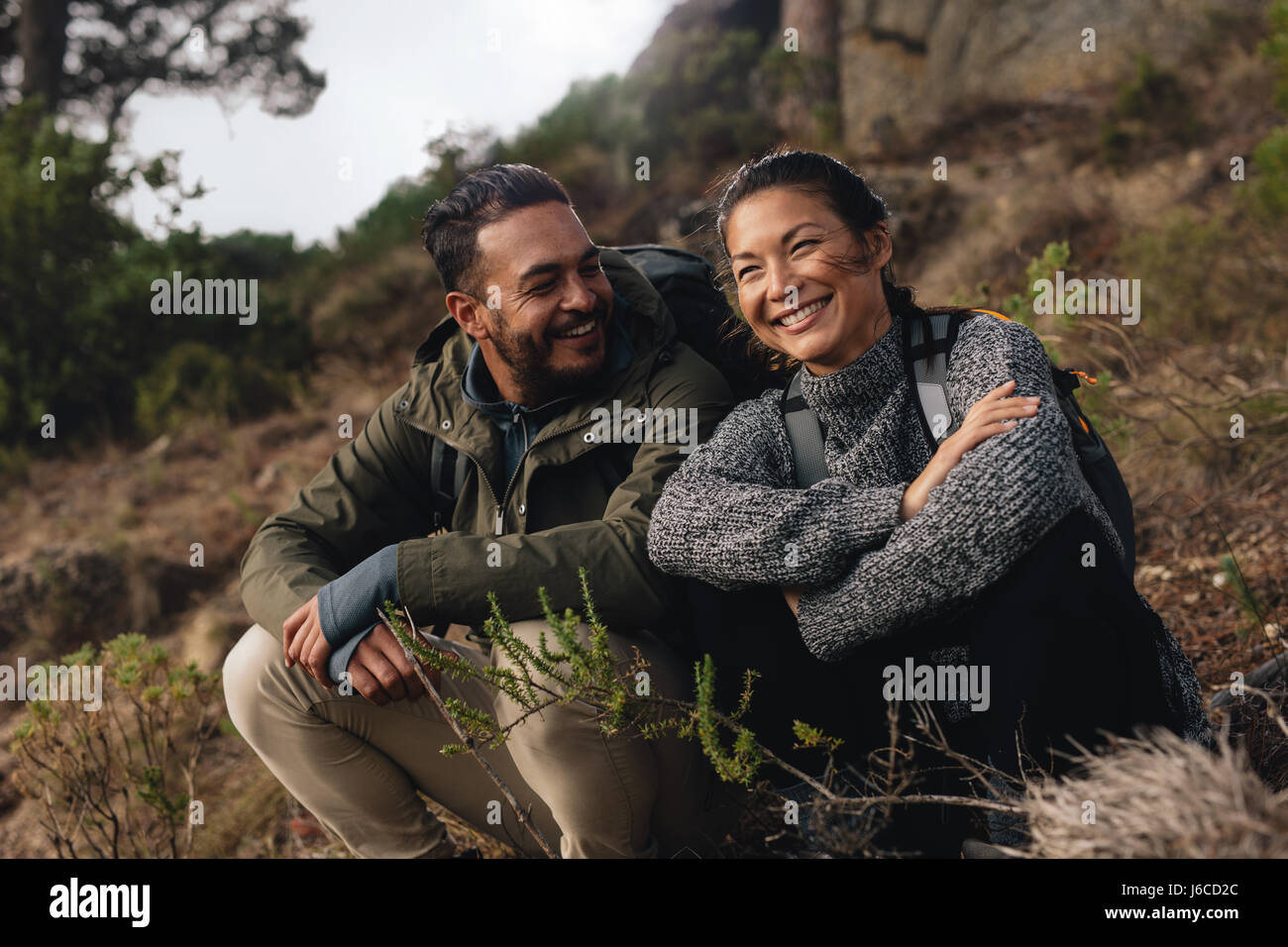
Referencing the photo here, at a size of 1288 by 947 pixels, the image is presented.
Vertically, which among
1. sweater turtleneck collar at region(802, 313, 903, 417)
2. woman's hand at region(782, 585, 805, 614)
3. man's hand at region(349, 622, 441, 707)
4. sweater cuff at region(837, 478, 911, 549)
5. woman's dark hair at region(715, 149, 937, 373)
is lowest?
man's hand at region(349, 622, 441, 707)

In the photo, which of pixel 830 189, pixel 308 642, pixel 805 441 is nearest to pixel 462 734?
pixel 308 642

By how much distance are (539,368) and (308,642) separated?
0.97 metres

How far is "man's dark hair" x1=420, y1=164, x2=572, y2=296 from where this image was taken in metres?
2.84

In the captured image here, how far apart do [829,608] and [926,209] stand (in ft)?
23.2

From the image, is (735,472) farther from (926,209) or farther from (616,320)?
(926,209)

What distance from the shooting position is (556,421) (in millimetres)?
2559

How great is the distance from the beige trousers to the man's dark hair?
3.82 ft

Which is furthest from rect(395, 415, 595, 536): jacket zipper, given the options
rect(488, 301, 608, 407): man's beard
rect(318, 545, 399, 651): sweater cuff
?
rect(318, 545, 399, 651): sweater cuff

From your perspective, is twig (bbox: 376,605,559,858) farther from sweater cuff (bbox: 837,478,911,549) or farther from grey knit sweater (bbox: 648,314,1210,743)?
sweater cuff (bbox: 837,478,911,549)

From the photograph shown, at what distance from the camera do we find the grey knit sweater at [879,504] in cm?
172

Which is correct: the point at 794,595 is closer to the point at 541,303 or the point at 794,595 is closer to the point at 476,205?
the point at 541,303

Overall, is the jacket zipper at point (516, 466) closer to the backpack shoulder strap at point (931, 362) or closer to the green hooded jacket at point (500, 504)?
the green hooded jacket at point (500, 504)

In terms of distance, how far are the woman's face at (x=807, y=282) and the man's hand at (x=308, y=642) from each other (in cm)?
128
